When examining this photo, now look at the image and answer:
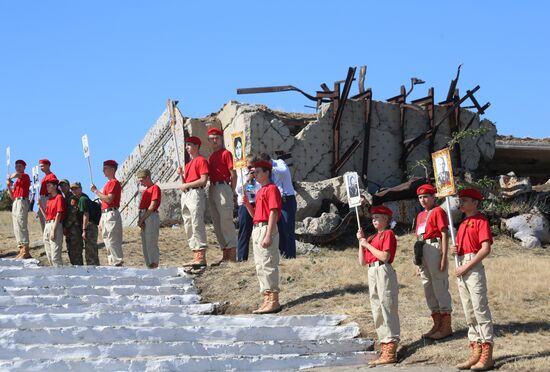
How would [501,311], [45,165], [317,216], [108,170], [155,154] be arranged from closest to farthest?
[501,311]
[108,170]
[45,165]
[317,216]
[155,154]

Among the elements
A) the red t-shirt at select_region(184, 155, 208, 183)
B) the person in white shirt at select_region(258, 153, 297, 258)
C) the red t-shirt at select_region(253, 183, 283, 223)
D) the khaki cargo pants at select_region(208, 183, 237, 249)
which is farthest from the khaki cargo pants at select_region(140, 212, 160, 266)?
the red t-shirt at select_region(253, 183, 283, 223)

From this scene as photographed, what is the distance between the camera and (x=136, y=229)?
1889cm

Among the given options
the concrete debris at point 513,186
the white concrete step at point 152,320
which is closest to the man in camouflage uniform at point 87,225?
→ the white concrete step at point 152,320

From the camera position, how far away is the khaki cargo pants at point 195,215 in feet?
40.8

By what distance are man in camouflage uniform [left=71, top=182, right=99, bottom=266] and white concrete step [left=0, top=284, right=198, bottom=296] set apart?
7.31 feet

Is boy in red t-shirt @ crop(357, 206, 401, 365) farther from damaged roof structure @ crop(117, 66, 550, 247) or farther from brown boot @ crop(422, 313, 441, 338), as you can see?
damaged roof structure @ crop(117, 66, 550, 247)

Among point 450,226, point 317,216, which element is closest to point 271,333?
point 450,226

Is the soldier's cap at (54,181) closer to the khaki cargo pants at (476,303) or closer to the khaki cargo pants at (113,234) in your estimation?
the khaki cargo pants at (113,234)

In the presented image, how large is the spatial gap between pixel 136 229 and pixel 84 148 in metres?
5.50

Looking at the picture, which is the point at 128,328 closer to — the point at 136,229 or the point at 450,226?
the point at 450,226

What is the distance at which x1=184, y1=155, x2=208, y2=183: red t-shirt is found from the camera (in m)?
12.4

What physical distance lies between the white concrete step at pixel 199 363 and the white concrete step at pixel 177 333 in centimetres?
56

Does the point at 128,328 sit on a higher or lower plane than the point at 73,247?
lower

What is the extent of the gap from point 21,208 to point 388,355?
829cm
